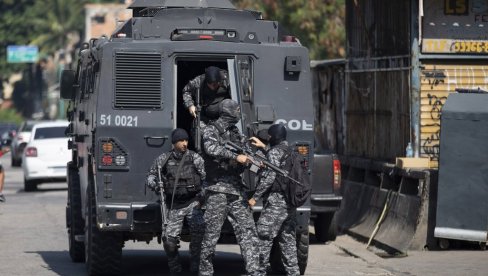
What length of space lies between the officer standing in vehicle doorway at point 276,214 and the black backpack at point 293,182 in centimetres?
4

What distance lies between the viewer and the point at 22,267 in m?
14.5

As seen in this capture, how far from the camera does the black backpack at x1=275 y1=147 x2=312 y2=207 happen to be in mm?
12375

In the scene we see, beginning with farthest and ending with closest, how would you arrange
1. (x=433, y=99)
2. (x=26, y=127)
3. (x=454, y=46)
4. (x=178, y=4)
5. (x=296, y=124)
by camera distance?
(x=26, y=127)
(x=454, y=46)
(x=433, y=99)
(x=178, y=4)
(x=296, y=124)

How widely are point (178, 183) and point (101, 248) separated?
136cm

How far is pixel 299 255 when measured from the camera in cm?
1346

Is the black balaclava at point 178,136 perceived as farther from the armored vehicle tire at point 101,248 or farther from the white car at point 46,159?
the white car at point 46,159

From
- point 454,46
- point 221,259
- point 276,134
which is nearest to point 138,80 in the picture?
point 276,134

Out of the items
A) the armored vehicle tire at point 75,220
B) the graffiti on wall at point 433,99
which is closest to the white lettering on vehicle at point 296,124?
the armored vehicle tire at point 75,220

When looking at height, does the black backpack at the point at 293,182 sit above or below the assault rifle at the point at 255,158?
below

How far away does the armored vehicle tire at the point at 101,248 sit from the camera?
42.9 feet

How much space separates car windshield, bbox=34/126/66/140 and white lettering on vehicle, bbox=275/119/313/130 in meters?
17.2

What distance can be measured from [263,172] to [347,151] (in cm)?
915

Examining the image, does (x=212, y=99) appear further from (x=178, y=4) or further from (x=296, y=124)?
(x=178, y=4)

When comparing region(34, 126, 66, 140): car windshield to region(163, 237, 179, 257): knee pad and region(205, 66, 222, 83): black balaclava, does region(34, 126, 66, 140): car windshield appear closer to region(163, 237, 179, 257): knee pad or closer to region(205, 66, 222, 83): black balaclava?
region(205, 66, 222, 83): black balaclava
